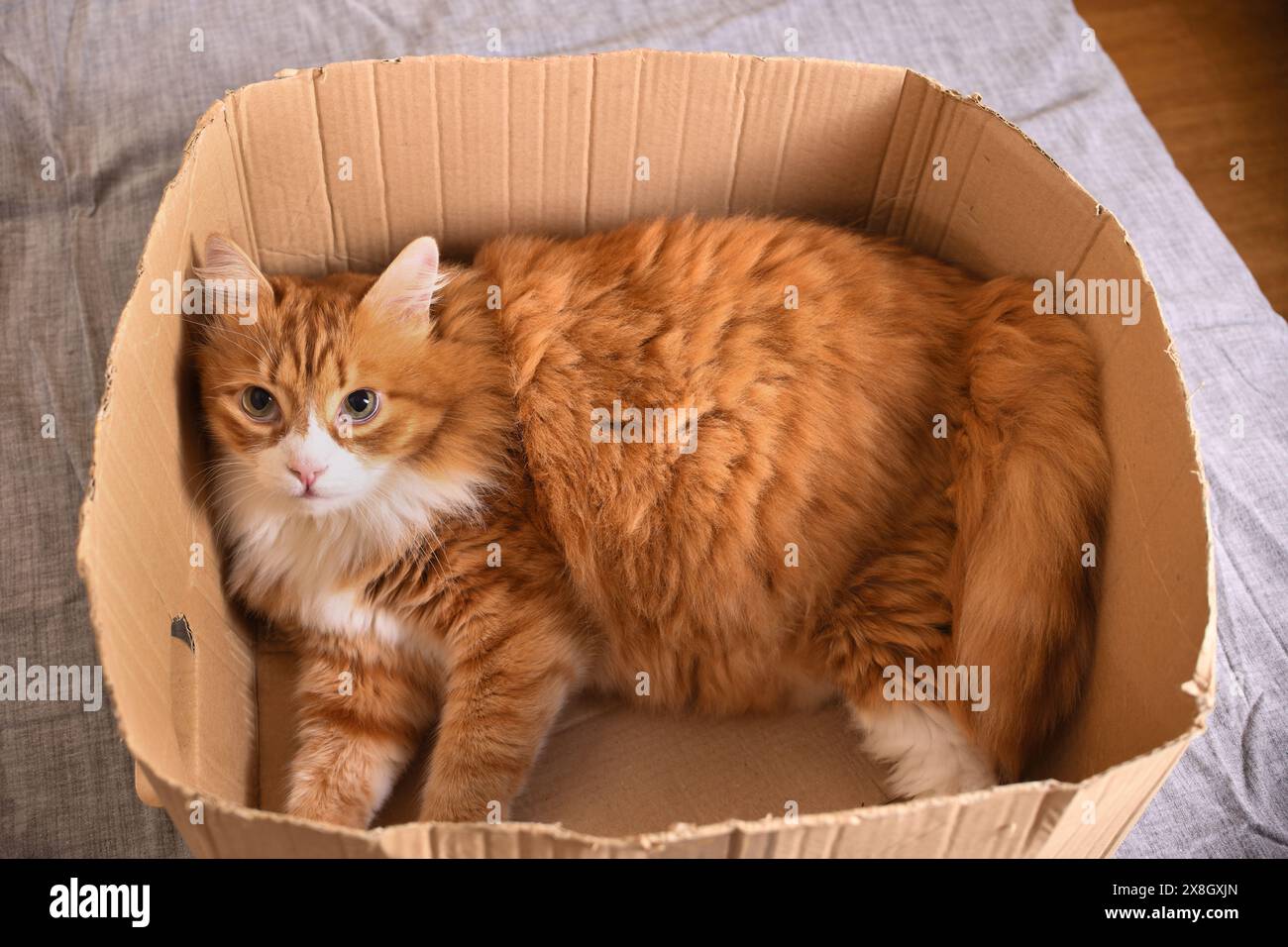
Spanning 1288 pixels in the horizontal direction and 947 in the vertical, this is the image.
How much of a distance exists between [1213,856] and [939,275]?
1.05 meters

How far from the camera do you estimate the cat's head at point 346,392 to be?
159 centimetres

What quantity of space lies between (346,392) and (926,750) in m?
1.08

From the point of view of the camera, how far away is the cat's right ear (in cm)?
162

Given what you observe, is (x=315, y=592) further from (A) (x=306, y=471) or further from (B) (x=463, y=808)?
(B) (x=463, y=808)

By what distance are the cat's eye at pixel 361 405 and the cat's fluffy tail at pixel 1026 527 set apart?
938mm

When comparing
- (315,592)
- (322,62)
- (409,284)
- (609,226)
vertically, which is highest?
(322,62)

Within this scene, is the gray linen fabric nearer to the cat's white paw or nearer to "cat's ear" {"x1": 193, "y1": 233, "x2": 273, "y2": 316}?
the cat's white paw

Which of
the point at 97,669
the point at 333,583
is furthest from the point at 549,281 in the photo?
the point at 97,669

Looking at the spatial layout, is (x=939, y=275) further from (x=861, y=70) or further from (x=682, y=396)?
(x=682, y=396)

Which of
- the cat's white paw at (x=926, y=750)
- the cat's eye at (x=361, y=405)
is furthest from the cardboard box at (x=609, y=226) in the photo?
the cat's eye at (x=361, y=405)

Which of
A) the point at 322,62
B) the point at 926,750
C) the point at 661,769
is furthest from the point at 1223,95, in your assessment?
the point at 661,769

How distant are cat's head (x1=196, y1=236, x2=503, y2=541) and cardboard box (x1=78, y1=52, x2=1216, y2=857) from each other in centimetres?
9

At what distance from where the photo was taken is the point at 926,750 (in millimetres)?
1654

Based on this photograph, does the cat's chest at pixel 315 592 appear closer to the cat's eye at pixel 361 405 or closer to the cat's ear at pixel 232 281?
the cat's eye at pixel 361 405
